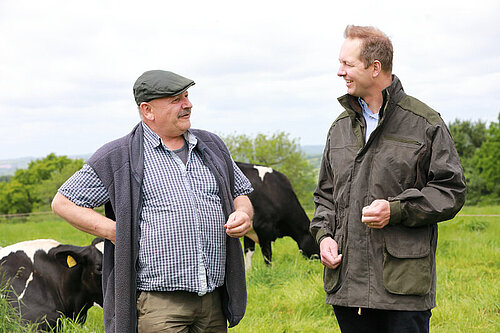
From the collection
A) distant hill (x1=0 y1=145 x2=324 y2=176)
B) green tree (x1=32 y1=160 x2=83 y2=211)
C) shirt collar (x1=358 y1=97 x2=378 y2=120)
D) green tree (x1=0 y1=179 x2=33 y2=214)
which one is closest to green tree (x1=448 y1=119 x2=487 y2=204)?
distant hill (x1=0 y1=145 x2=324 y2=176)

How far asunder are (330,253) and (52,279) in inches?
127

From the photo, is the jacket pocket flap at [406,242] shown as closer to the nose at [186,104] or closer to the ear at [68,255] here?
the nose at [186,104]

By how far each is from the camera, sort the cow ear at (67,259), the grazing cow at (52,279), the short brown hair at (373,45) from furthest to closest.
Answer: the grazing cow at (52,279) < the cow ear at (67,259) < the short brown hair at (373,45)

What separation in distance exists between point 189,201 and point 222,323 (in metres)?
0.77

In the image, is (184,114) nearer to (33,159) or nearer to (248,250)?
(248,250)

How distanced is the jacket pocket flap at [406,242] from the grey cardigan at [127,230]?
0.89 metres

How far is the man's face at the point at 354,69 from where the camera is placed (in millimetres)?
3066

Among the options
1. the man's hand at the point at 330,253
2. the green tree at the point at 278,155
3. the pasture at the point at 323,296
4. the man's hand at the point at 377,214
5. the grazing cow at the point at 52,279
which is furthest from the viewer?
the green tree at the point at 278,155

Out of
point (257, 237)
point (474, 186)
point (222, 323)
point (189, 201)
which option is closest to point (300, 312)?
point (222, 323)

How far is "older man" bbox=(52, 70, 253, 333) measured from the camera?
3055 mm

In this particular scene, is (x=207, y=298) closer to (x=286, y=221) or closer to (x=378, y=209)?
(x=378, y=209)

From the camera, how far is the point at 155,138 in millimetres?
3275

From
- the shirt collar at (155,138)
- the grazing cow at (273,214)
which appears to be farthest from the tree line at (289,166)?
the shirt collar at (155,138)

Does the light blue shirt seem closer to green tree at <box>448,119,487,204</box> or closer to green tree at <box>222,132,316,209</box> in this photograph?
green tree at <box>222,132,316,209</box>
